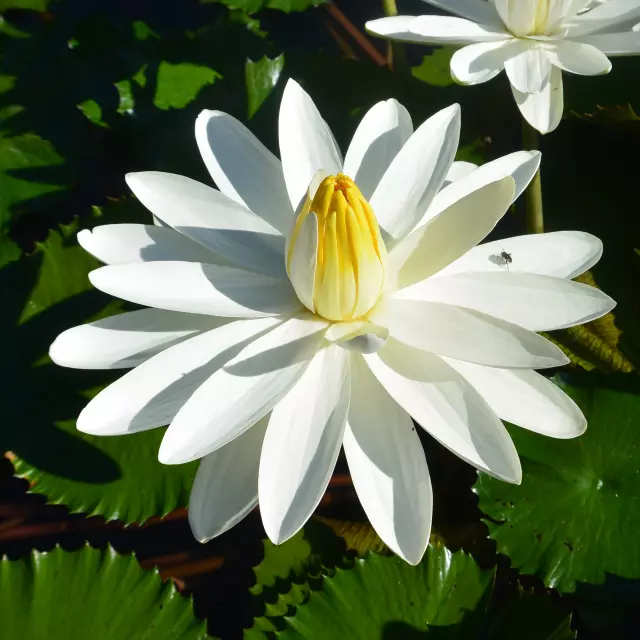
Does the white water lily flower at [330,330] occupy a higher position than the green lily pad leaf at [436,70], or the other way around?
the green lily pad leaf at [436,70]

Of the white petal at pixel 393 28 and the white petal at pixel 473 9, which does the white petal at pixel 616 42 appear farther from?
the white petal at pixel 393 28

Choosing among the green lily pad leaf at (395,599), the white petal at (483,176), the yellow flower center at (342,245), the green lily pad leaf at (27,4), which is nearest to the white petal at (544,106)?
the white petal at (483,176)

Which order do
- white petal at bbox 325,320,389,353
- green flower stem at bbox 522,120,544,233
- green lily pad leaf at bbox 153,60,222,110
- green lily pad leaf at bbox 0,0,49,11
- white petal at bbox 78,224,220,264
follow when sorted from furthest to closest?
1. green lily pad leaf at bbox 0,0,49,11
2. green lily pad leaf at bbox 153,60,222,110
3. green flower stem at bbox 522,120,544,233
4. white petal at bbox 78,224,220,264
5. white petal at bbox 325,320,389,353

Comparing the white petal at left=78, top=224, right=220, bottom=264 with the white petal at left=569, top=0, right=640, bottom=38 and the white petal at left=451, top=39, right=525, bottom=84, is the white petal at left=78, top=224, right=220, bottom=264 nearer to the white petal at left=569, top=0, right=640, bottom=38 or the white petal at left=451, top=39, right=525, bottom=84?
the white petal at left=451, top=39, right=525, bottom=84

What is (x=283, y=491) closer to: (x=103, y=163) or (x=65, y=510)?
(x=65, y=510)

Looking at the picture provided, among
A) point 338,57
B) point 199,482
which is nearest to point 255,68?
point 338,57

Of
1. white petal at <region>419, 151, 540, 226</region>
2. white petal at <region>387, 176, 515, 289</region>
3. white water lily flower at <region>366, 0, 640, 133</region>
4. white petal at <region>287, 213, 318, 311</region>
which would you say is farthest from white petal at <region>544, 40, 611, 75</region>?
white petal at <region>287, 213, 318, 311</region>
